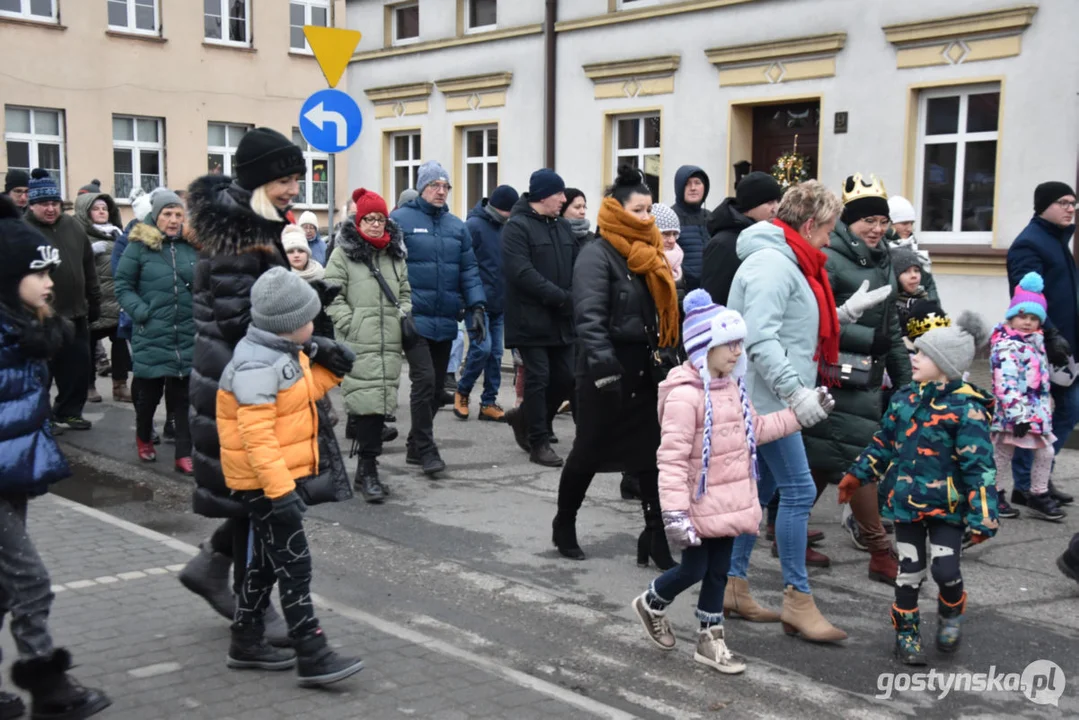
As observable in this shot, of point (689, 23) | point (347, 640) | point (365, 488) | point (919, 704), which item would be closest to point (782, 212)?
point (919, 704)

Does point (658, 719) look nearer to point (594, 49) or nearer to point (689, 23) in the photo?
point (689, 23)

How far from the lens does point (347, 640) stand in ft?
16.6

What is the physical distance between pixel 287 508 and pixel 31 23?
29007 mm

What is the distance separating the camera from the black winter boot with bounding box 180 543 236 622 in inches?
203

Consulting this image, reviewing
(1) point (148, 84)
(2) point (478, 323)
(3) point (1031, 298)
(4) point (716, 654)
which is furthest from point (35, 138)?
(4) point (716, 654)

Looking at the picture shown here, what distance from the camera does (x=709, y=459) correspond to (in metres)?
4.84

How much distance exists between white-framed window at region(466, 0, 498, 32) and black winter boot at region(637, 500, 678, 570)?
1682 cm

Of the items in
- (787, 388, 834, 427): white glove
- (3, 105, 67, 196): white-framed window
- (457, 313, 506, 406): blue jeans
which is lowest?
(457, 313, 506, 406): blue jeans

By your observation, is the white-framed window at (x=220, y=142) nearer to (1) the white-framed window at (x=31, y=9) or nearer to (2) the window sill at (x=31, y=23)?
(2) the window sill at (x=31, y=23)

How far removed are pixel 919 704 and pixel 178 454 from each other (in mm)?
5721

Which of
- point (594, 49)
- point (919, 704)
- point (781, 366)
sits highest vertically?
point (594, 49)

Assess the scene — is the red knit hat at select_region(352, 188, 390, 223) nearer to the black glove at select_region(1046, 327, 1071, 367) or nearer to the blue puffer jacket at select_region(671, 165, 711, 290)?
the blue puffer jacket at select_region(671, 165, 711, 290)

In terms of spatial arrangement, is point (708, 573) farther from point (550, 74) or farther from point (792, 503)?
point (550, 74)

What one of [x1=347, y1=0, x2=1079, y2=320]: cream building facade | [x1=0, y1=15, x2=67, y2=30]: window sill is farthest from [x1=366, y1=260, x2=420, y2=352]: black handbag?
[x1=0, y1=15, x2=67, y2=30]: window sill
